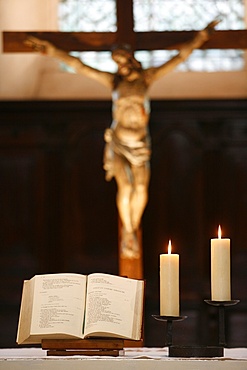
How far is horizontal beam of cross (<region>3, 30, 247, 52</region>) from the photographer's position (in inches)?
327

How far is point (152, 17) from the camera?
35.4 ft

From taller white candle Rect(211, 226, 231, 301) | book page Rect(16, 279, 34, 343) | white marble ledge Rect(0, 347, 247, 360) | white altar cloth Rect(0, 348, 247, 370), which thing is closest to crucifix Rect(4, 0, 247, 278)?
white marble ledge Rect(0, 347, 247, 360)

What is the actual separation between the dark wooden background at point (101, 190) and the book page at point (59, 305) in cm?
570

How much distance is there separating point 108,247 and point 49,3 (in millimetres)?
2459

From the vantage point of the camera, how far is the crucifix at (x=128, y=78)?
830 cm

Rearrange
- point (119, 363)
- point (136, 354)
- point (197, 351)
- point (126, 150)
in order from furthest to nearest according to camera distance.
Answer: point (126, 150), point (136, 354), point (197, 351), point (119, 363)

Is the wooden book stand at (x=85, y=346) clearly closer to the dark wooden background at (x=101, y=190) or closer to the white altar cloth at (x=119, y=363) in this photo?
the white altar cloth at (x=119, y=363)

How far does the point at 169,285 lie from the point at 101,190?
5.91 meters

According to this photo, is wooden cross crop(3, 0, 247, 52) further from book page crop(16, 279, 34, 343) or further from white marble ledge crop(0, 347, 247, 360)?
book page crop(16, 279, 34, 343)

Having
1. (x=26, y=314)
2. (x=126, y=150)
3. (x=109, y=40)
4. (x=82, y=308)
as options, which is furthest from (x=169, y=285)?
(x=109, y=40)

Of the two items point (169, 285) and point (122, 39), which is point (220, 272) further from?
point (122, 39)

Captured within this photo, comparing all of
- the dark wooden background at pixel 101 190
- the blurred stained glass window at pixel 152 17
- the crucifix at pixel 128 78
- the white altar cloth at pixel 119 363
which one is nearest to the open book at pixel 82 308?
the white altar cloth at pixel 119 363

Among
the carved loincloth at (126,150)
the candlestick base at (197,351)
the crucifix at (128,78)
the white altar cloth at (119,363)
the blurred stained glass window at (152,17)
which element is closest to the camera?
the white altar cloth at (119,363)

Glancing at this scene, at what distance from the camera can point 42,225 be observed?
382 inches
